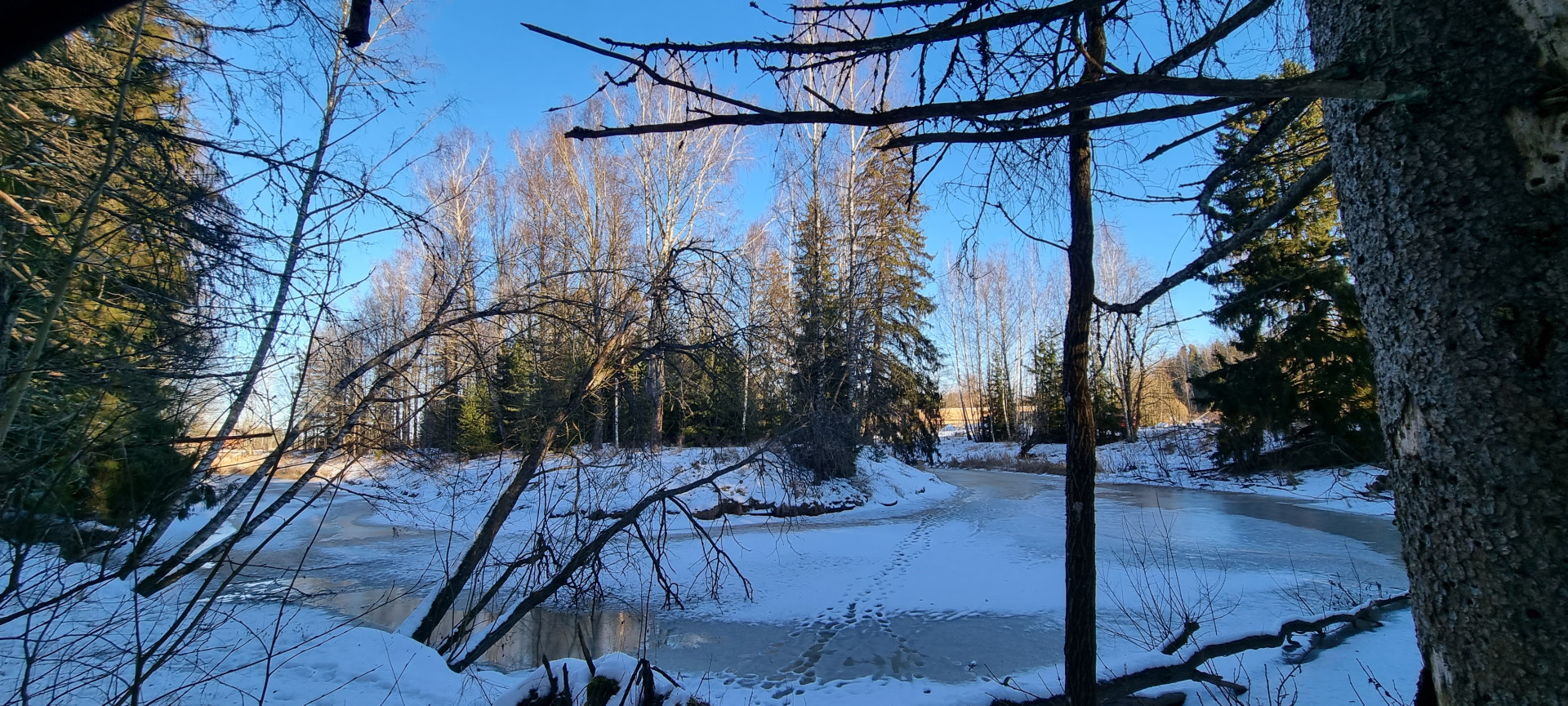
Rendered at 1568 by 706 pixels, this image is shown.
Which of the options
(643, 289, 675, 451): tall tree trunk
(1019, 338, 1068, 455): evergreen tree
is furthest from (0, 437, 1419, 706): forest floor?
(1019, 338, 1068, 455): evergreen tree

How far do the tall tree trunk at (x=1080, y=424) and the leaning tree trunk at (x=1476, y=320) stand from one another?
82.7 inches

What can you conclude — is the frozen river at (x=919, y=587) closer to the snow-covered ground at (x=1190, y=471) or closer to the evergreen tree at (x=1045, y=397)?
the snow-covered ground at (x=1190, y=471)

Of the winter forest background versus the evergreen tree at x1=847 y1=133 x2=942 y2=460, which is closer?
the winter forest background

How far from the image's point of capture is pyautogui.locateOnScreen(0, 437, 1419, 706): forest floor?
134 inches

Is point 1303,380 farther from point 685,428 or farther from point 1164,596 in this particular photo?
point 685,428

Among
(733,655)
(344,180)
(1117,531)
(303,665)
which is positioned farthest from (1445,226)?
(1117,531)

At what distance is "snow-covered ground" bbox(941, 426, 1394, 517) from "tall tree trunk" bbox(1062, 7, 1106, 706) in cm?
936

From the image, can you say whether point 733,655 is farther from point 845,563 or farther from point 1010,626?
point 845,563

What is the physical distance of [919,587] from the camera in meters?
8.18

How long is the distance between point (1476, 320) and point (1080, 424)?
2.44 meters

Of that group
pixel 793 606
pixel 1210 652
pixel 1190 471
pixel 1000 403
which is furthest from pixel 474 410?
pixel 1000 403

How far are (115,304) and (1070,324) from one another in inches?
177

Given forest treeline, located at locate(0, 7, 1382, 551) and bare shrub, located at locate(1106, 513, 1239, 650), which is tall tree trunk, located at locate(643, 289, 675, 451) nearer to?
forest treeline, located at locate(0, 7, 1382, 551)

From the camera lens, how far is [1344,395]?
15.8 meters
